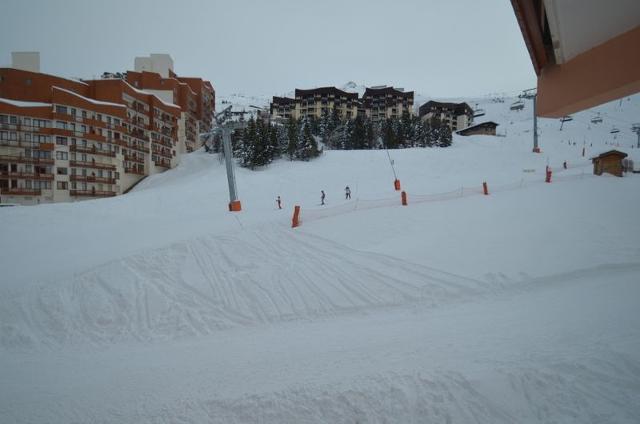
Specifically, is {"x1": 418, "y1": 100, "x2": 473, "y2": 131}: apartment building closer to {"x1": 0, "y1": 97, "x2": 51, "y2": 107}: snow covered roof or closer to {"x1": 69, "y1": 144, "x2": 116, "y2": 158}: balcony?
{"x1": 69, "y1": 144, "x2": 116, "y2": 158}: balcony

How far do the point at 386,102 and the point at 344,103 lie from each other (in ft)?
44.7

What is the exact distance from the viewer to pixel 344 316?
8.01 meters

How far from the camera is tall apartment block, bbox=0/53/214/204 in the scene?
117 feet

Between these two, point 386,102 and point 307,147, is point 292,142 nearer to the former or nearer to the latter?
point 307,147

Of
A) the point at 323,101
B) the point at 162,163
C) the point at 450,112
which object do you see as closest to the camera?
the point at 162,163

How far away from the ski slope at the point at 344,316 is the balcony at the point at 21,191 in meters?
23.1

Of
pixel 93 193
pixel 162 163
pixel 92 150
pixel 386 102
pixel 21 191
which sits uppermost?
pixel 386 102

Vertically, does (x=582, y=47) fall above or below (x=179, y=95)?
below

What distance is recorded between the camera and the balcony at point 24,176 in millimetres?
35500

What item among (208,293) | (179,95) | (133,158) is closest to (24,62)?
(133,158)

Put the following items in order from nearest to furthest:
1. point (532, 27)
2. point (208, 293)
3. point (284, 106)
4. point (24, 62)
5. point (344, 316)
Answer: point (532, 27) → point (344, 316) → point (208, 293) → point (24, 62) → point (284, 106)

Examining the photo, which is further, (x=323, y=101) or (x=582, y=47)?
(x=323, y=101)

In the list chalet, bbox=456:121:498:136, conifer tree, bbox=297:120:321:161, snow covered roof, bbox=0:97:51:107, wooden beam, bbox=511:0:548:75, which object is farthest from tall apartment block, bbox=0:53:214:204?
chalet, bbox=456:121:498:136

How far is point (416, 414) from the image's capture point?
4.14 meters
